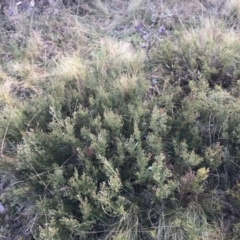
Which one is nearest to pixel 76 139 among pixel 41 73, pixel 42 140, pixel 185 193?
pixel 42 140

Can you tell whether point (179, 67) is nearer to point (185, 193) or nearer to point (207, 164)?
point (207, 164)

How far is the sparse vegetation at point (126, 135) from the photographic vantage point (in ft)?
8.21

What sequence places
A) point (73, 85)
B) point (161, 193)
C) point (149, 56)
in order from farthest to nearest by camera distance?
point (149, 56)
point (73, 85)
point (161, 193)

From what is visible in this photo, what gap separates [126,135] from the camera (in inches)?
117

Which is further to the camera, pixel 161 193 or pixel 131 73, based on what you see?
pixel 131 73

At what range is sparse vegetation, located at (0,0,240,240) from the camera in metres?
2.50

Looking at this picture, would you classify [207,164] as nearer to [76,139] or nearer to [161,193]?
[161,193]

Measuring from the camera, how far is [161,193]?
8.01 ft

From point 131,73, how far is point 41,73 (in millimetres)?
999

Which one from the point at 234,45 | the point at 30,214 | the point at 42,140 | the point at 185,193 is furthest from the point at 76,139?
the point at 234,45

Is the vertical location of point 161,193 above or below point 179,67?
below

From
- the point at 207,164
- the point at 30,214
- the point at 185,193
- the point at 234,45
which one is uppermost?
the point at 234,45

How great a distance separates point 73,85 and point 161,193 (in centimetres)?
146

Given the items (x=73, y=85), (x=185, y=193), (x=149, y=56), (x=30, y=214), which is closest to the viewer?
(x=185, y=193)
